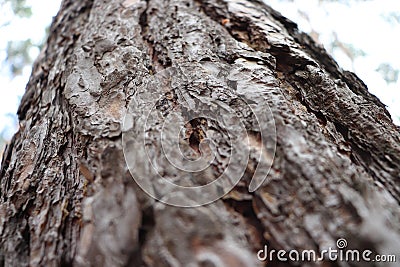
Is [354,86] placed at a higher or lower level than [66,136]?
higher

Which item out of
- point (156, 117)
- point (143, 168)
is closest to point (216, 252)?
point (143, 168)

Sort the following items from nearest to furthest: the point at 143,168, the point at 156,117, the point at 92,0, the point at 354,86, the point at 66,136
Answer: the point at 143,168 → the point at 156,117 → the point at 66,136 → the point at 354,86 → the point at 92,0

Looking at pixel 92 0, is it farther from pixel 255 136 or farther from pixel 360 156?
pixel 360 156

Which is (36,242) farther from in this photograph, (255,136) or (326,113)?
(326,113)

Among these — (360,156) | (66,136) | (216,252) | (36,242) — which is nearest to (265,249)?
(216,252)

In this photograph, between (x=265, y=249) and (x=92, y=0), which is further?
(x=92, y=0)

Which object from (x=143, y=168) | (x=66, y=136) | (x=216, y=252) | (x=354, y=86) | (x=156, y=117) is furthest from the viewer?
(x=354, y=86)
